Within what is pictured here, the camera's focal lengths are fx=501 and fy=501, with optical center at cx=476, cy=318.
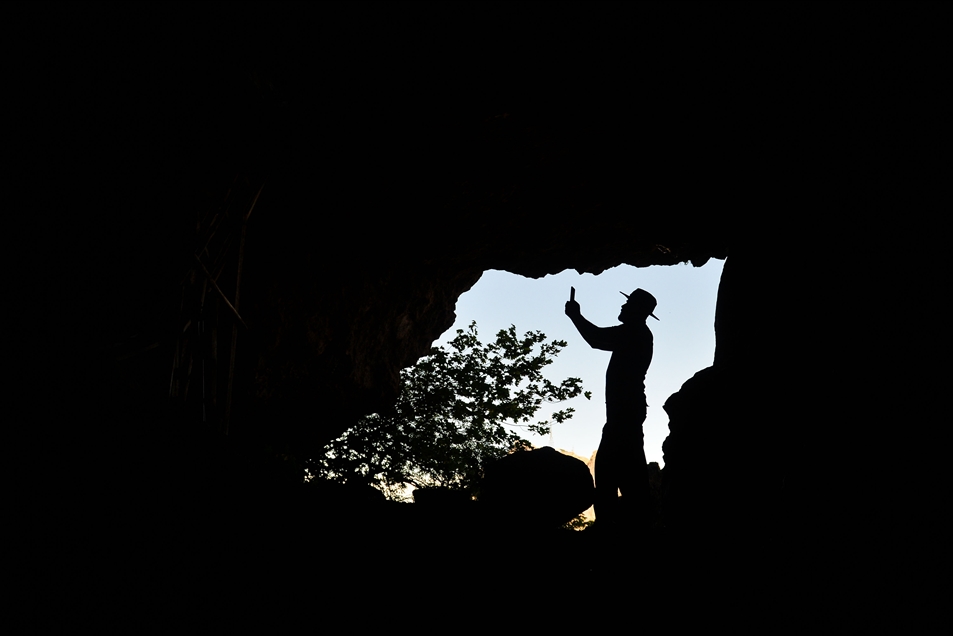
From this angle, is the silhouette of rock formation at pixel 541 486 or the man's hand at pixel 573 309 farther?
the man's hand at pixel 573 309

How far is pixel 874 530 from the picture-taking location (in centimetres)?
217

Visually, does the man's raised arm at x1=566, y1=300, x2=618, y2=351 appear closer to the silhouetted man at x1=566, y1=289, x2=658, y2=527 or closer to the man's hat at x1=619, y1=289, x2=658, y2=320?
the silhouetted man at x1=566, y1=289, x2=658, y2=527

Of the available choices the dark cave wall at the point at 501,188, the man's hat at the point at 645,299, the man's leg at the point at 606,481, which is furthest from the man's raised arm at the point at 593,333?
the dark cave wall at the point at 501,188

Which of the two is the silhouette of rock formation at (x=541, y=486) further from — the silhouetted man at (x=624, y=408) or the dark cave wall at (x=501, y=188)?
the dark cave wall at (x=501, y=188)

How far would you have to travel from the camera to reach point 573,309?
18.9ft

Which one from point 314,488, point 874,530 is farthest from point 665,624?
point 314,488

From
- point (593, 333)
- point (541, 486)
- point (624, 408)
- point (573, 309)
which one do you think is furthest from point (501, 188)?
point (541, 486)

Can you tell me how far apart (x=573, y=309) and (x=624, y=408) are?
1.26m

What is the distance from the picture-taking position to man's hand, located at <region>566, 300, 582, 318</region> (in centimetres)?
571

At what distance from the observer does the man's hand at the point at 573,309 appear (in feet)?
18.7

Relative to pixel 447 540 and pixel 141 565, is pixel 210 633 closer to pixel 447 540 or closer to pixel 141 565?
pixel 141 565

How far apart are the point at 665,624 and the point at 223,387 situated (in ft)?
16.2

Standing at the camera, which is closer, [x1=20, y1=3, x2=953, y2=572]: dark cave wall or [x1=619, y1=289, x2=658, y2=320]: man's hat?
[x1=20, y1=3, x2=953, y2=572]: dark cave wall

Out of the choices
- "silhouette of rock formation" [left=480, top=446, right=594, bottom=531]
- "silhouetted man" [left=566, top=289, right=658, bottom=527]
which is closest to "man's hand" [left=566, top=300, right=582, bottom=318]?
"silhouetted man" [left=566, top=289, right=658, bottom=527]
